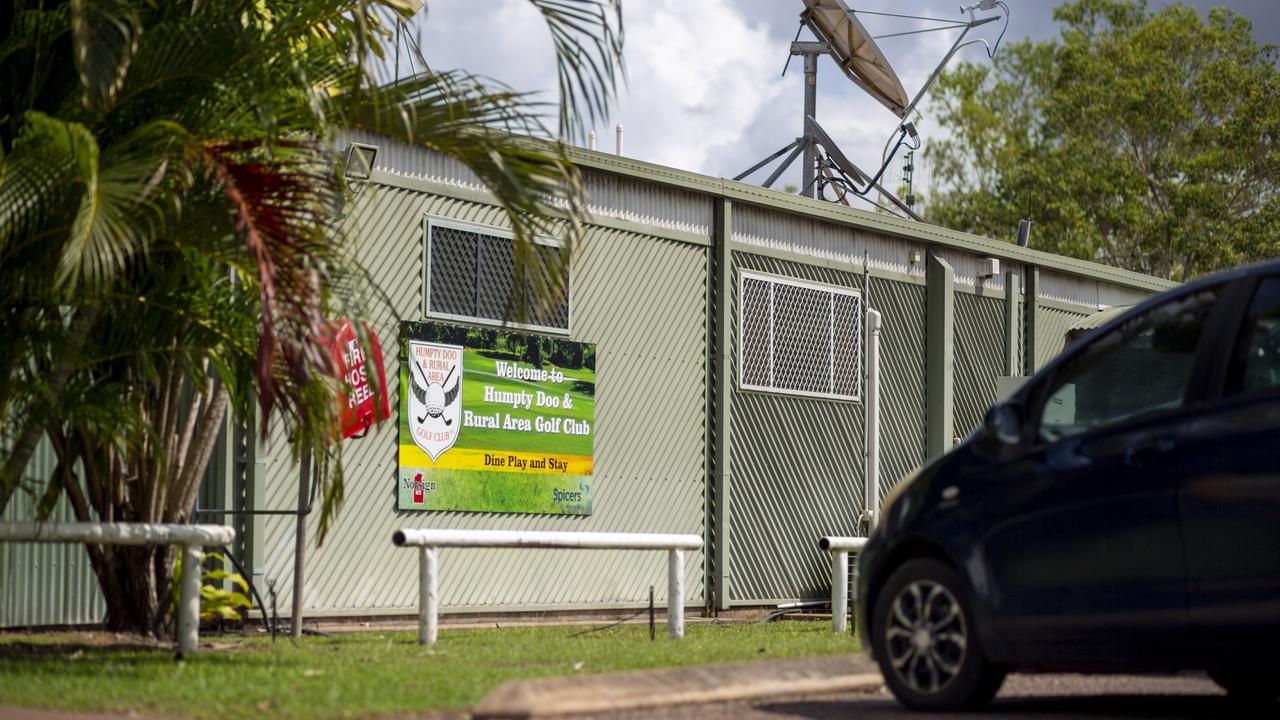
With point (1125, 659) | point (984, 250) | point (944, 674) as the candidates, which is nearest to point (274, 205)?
point (944, 674)

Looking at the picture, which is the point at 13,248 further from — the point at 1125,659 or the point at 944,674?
the point at 1125,659

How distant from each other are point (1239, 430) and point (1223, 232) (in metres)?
37.6

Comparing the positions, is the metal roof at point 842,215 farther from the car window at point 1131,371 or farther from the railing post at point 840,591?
the car window at point 1131,371

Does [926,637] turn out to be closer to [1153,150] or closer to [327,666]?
[327,666]

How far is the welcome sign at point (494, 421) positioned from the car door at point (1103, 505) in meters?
6.82

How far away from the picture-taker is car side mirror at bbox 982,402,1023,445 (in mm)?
7328

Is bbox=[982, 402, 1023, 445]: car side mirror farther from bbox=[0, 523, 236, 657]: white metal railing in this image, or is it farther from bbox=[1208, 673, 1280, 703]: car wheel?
bbox=[0, 523, 236, 657]: white metal railing

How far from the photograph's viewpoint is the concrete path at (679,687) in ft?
22.6

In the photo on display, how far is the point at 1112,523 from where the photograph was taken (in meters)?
6.88

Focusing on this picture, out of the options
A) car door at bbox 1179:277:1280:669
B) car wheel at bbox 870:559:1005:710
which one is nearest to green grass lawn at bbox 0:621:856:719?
car wheel at bbox 870:559:1005:710

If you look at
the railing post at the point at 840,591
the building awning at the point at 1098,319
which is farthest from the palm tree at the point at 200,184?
the building awning at the point at 1098,319

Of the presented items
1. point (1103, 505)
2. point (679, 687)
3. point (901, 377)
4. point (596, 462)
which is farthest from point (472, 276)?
point (1103, 505)

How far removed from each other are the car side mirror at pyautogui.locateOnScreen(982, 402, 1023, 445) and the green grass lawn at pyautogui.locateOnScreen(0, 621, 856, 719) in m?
2.37

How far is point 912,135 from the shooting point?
2345 cm
